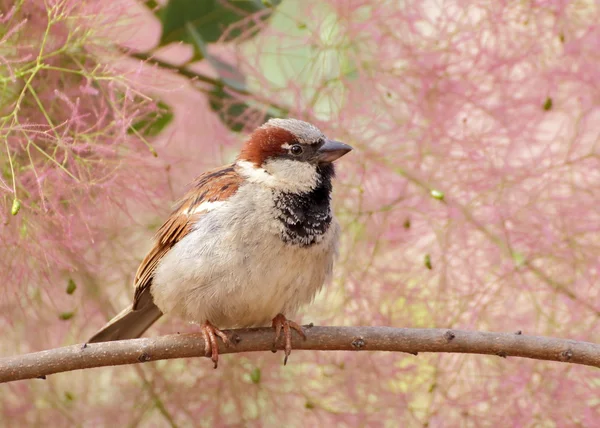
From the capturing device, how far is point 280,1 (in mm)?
1712

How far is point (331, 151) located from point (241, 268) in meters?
0.27

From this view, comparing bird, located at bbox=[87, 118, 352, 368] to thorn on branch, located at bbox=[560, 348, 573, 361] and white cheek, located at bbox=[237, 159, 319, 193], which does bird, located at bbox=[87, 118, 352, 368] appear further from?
thorn on branch, located at bbox=[560, 348, 573, 361]

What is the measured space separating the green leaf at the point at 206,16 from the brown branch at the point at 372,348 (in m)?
0.61

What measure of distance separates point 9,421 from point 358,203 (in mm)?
780

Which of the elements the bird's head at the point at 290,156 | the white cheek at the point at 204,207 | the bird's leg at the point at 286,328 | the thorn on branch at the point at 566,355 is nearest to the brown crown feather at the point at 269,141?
the bird's head at the point at 290,156

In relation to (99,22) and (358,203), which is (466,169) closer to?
(358,203)

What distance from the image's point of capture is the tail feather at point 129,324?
67.3 inches

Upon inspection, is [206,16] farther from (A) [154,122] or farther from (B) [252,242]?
(B) [252,242]

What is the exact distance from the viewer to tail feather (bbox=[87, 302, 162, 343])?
1709 millimetres

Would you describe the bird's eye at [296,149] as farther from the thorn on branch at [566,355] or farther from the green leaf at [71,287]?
the thorn on branch at [566,355]

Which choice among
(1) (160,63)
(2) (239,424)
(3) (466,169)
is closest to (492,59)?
(3) (466,169)

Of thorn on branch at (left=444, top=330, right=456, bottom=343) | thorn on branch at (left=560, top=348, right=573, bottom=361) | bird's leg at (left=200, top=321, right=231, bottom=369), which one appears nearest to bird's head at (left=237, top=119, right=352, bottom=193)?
bird's leg at (left=200, top=321, right=231, bottom=369)

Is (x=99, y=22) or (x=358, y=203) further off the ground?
(x=99, y=22)

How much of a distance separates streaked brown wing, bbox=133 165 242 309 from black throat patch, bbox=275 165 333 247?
0.34ft
